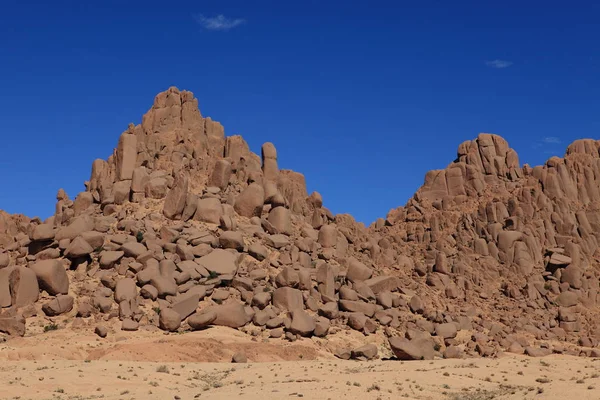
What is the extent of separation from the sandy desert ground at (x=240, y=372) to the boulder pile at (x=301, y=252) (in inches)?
72.9

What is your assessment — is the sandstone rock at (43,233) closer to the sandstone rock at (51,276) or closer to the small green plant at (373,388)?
the sandstone rock at (51,276)

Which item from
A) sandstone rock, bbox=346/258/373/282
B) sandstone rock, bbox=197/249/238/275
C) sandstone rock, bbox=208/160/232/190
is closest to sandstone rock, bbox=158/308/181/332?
sandstone rock, bbox=197/249/238/275

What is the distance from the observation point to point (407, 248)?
198ft

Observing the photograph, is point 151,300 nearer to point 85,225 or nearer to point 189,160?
point 85,225

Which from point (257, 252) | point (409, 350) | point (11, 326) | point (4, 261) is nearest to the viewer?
point (11, 326)

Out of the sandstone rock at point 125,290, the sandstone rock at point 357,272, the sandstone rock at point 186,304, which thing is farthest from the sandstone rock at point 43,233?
the sandstone rock at point 357,272

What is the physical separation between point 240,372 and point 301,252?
17.7m

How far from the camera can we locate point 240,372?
2895cm

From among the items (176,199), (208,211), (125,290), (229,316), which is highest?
(176,199)

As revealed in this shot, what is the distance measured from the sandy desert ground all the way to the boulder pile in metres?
1.85

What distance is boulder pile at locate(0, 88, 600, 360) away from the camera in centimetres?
3784

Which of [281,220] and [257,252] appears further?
[281,220]

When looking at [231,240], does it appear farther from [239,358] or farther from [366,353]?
[366,353]

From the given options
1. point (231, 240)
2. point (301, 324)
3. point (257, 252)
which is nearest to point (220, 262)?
point (231, 240)
